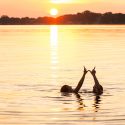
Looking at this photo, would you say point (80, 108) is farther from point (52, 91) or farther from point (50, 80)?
point (50, 80)

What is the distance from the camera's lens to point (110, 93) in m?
32.3

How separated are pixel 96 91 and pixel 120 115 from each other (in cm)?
711

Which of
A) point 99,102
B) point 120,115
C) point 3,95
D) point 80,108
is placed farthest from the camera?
point 3,95

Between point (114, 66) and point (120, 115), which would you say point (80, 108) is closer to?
point (120, 115)

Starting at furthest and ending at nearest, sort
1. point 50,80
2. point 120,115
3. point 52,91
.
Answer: point 50,80, point 52,91, point 120,115

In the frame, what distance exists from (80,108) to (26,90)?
24.2ft

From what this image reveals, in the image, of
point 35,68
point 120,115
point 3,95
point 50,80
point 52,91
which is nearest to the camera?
point 120,115

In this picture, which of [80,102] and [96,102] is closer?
[96,102]

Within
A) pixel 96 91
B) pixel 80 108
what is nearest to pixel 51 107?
pixel 80 108

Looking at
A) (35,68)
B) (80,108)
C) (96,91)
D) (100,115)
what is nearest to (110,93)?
(96,91)

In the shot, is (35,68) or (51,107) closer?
(51,107)

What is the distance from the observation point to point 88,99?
30031 mm

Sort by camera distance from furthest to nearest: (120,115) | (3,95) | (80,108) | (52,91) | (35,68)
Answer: (35,68) < (52,91) < (3,95) < (80,108) < (120,115)

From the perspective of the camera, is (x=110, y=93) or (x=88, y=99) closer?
(x=88, y=99)
